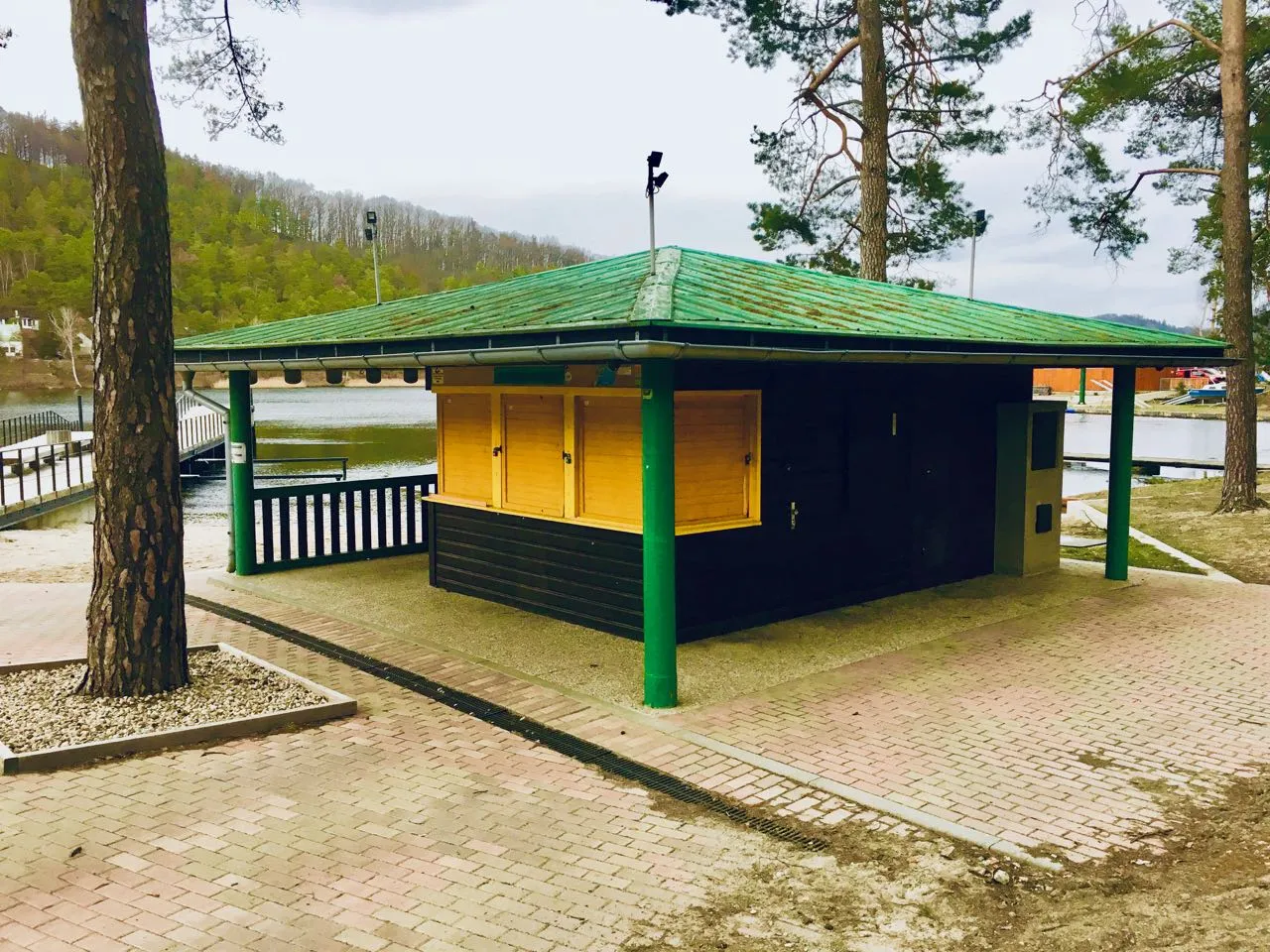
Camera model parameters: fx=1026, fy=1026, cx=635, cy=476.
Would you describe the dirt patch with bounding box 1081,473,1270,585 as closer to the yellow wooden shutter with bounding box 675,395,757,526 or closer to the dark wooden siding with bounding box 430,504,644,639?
the yellow wooden shutter with bounding box 675,395,757,526

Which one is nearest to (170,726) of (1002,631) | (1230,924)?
(1230,924)

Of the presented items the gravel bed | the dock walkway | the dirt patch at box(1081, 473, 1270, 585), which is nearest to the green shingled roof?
the dock walkway

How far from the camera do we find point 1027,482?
33.7 ft

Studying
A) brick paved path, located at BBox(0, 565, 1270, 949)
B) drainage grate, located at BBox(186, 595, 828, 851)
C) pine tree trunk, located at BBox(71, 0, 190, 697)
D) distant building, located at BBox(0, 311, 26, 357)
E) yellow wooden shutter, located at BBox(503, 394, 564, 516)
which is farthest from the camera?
distant building, located at BBox(0, 311, 26, 357)

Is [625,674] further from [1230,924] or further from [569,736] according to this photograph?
[1230,924]

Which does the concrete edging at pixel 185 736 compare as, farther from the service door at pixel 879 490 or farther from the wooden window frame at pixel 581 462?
the service door at pixel 879 490

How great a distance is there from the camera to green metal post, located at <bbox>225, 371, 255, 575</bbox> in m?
10.3

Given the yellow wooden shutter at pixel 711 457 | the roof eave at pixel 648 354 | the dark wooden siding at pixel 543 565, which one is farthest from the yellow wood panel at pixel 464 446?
the yellow wooden shutter at pixel 711 457

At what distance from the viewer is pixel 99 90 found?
232 inches

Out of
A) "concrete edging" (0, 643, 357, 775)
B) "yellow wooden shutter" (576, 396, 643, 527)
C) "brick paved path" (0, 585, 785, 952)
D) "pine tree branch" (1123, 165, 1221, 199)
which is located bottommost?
"brick paved path" (0, 585, 785, 952)

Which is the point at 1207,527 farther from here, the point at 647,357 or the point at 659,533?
the point at 647,357

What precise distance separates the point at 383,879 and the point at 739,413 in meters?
4.79

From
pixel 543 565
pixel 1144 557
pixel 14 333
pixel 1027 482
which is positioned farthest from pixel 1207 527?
pixel 14 333

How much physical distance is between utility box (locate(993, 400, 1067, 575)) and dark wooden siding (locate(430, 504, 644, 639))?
4.62 m
